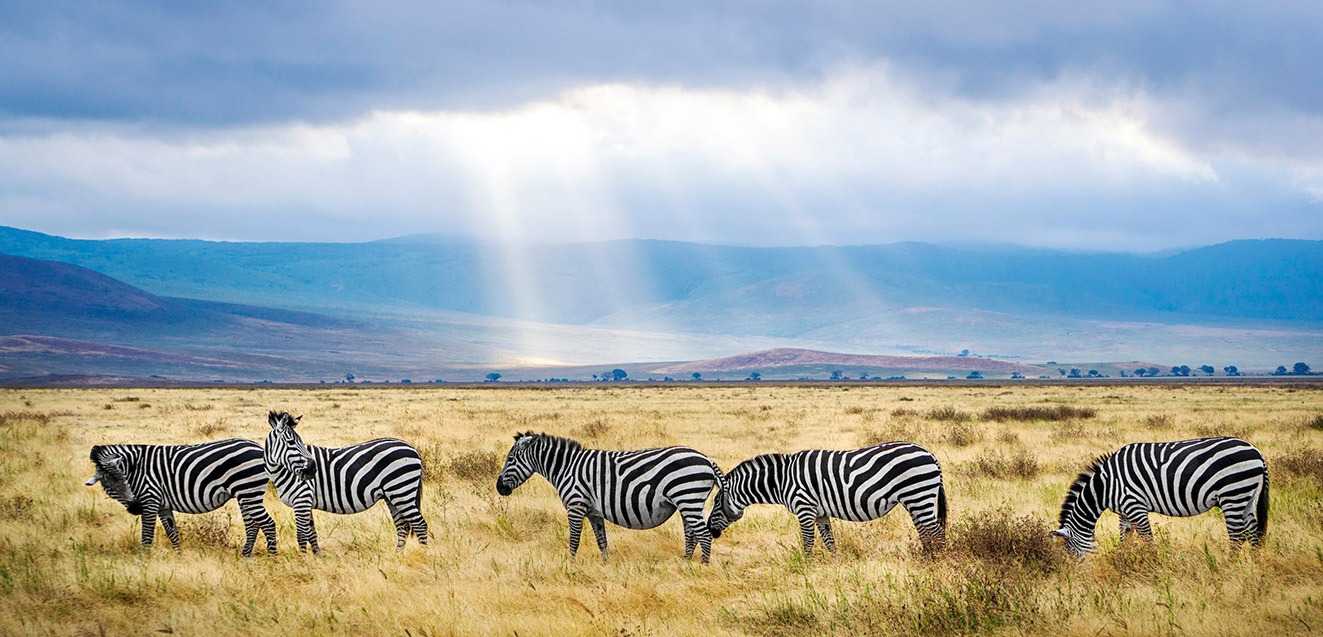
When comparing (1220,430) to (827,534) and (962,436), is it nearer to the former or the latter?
(962,436)

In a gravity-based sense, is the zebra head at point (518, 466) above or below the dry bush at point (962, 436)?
above

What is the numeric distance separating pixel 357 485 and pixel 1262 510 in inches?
437

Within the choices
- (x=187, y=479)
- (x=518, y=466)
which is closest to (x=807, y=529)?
(x=518, y=466)

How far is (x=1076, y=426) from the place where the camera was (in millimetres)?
33969

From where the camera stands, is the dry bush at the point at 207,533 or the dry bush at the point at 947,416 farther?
the dry bush at the point at 947,416

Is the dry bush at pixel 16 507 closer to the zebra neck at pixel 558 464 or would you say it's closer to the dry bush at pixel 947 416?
the zebra neck at pixel 558 464

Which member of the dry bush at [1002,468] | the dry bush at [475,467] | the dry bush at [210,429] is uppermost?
the dry bush at [1002,468]

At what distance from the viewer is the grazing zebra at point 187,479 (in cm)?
1260

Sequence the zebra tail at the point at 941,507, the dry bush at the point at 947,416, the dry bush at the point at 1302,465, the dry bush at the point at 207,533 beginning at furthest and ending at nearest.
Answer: the dry bush at the point at 947,416 < the dry bush at the point at 1302,465 < the dry bush at the point at 207,533 < the zebra tail at the point at 941,507

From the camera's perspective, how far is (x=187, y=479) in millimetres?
12609

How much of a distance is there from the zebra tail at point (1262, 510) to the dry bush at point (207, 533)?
12934 millimetres

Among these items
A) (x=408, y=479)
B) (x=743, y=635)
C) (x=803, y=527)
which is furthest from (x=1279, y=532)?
(x=408, y=479)

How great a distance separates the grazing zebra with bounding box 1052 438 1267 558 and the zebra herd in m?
0.01

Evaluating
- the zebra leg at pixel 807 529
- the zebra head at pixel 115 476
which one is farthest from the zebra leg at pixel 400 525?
the zebra leg at pixel 807 529
